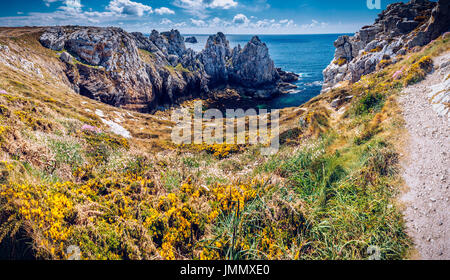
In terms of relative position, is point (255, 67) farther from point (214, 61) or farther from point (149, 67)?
point (149, 67)

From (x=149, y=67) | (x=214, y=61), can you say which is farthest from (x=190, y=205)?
(x=214, y=61)

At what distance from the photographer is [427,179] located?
653 centimetres

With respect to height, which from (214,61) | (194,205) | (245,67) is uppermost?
(214,61)

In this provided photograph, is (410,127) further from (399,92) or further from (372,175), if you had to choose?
(399,92)

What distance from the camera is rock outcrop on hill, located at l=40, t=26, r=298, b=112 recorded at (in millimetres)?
47688

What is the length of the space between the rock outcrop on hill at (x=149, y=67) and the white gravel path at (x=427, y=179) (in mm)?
54319

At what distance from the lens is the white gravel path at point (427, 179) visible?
5008 millimetres

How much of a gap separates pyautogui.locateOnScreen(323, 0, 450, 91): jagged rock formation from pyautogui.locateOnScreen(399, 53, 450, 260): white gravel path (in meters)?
25.6

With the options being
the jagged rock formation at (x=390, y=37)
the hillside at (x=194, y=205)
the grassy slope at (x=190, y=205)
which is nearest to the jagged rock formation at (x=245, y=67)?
the jagged rock formation at (x=390, y=37)

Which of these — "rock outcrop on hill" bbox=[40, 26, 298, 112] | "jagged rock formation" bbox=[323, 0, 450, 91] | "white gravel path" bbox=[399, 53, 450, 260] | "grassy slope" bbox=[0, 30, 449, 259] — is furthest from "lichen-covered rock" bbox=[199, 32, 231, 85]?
"grassy slope" bbox=[0, 30, 449, 259]

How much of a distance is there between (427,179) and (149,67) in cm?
7094

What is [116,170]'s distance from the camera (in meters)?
8.28

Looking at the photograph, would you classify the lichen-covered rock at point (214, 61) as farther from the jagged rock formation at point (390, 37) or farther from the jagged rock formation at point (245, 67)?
the jagged rock formation at point (390, 37)
